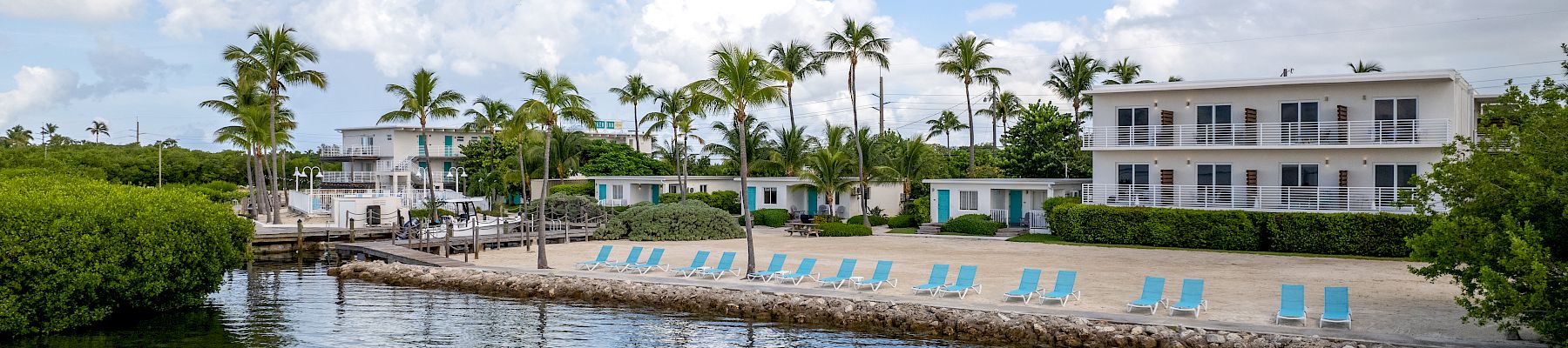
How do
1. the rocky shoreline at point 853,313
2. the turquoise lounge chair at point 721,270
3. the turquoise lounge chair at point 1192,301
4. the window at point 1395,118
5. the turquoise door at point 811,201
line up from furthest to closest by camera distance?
the turquoise door at point 811,201, the window at point 1395,118, the turquoise lounge chair at point 721,270, the turquoise lounge chair at point 1192,301, the rocky shoreline at point 853,313

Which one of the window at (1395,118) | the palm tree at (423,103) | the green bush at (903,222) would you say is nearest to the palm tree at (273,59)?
the palm tree at (423,103)

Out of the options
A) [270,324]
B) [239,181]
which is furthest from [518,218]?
[239,181]

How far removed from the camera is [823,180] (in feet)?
148

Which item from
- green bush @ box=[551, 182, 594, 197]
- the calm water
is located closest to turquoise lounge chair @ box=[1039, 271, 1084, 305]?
the calm water

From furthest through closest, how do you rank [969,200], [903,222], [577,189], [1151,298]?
1. [577,189]
2. [903,222]
3. [969,200]
4. [1151,298]

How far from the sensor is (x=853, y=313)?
63.8ft

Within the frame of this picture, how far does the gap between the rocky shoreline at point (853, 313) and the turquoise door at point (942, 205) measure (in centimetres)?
2002

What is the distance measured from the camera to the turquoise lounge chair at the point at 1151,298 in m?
18.0

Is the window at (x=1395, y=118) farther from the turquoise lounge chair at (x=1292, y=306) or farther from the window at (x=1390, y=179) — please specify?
the turquoise lounge chair at (x=1292, y=306)

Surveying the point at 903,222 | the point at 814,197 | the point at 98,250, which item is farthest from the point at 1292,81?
the point at 98,250

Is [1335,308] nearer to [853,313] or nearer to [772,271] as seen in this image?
[853,313]

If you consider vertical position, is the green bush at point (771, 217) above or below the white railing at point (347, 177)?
below

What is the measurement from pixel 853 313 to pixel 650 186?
36.6 metres

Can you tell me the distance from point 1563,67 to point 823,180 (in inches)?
1224
